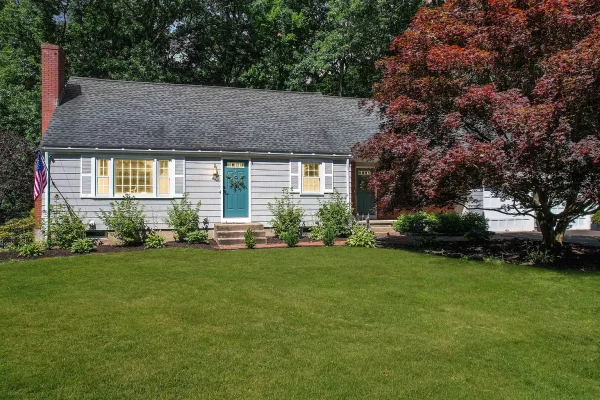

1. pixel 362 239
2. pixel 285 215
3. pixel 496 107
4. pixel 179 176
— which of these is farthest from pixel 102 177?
pixel 496 107

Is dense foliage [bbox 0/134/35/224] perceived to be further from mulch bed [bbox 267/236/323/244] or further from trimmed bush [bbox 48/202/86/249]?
mulch bed [bbox 267/236/323/244]

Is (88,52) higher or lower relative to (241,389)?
higher

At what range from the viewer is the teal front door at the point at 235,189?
49.7ft

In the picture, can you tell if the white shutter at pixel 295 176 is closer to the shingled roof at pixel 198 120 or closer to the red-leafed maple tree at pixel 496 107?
the shingled roof at pixel 198 120

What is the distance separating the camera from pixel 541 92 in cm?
937

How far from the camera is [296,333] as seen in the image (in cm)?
555

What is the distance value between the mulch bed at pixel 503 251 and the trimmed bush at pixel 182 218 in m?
5.82

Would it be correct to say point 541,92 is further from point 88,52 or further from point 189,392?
point 88,52

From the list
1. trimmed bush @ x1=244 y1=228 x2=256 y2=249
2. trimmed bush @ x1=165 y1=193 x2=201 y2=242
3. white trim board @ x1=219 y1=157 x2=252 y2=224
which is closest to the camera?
trimmed bush @ x1=244 y1=228 x2=256 y2=249

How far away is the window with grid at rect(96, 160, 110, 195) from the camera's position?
45.4 ft

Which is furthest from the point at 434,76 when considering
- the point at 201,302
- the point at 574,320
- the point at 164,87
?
the point at 164,87

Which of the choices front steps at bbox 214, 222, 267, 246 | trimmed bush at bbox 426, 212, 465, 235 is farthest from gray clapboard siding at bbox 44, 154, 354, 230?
trimmed bush at bbox 426, 212, 465, 235

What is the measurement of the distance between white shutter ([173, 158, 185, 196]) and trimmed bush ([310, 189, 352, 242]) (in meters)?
4.42

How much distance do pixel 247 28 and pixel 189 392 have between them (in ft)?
85.4
